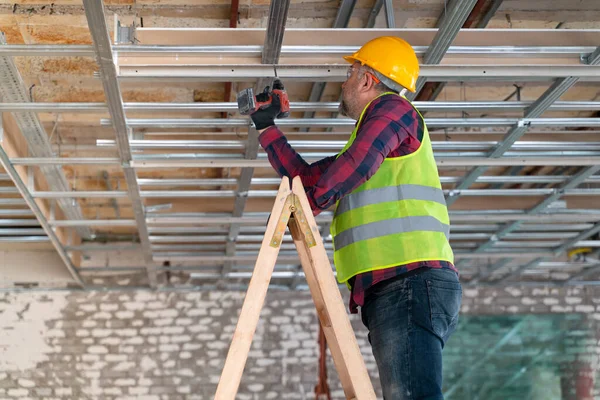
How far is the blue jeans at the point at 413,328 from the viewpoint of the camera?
1.83 m

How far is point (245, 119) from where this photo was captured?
13.9ft

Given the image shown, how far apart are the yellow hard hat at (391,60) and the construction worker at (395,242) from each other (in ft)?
0.49

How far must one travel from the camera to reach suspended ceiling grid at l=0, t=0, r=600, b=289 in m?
3.47

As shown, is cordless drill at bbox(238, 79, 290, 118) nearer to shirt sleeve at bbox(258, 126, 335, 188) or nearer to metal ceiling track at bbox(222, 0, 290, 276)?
shirt sleeve at bbox(258, 126, 335, 188)

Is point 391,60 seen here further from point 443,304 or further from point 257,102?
point 443,304

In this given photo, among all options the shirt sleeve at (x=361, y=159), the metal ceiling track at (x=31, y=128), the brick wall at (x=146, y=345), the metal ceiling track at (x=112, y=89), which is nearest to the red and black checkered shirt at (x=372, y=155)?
the shirt sleeve at (x=361, y=159)

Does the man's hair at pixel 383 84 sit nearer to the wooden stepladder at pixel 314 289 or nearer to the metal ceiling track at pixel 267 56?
the wooden stepladder at pixel 314 289

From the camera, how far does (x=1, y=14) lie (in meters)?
3.66

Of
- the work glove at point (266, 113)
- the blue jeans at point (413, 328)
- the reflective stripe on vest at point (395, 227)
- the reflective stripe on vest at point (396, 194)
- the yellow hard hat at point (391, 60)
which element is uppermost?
the yellow hard hat at point (391, 60)

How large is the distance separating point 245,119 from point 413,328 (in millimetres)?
2573

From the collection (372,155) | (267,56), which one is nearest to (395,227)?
(372,155)

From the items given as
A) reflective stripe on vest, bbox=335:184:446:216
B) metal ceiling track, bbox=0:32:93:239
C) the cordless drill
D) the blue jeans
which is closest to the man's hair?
the cordless drill

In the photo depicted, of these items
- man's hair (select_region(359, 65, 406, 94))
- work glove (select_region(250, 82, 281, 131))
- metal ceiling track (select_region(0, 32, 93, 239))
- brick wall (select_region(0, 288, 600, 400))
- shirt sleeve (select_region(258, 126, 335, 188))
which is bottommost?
shirt sleeve (select_region(258, 126, 335, 188))

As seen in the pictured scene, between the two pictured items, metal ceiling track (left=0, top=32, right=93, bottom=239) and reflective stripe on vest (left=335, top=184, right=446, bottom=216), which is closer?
reflective stripe on vest (left=335, top=184, right=446, bottom=216)
